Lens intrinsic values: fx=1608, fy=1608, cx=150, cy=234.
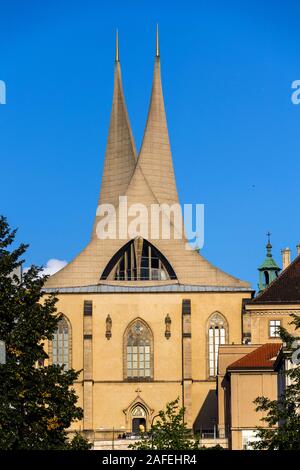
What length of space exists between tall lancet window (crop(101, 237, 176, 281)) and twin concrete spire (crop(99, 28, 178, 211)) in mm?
5126

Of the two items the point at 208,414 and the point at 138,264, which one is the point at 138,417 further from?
the point at 138,264

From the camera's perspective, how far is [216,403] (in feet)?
307

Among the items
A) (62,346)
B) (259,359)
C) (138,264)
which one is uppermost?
(138,264)

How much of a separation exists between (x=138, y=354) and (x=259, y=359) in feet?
66.0

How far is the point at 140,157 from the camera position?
4151 inches

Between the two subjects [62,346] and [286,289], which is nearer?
[286,289]

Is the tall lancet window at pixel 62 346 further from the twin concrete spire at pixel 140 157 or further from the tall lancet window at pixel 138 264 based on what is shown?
the twin concrete spire at pixel 140 157

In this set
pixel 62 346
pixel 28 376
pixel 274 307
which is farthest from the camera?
pixel 62 346

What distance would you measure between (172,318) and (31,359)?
171 ft

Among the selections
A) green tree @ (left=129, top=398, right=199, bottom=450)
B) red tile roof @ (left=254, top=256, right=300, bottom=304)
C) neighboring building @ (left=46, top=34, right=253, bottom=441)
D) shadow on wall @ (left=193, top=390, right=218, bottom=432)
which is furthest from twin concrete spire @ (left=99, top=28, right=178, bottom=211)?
green tree @ (left=129, top=398, right=199, bottom=450)

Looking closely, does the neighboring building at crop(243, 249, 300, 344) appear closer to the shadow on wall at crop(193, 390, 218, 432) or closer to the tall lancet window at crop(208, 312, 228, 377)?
the tall lancet window at crop(208, 312, 228, 377)

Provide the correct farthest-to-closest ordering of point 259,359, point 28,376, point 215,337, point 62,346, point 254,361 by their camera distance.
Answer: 1. point 62,346
2. point 215,337
3. point 259,359
4. point 254,361
5. point 28,376

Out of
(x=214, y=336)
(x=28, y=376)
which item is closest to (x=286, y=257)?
(x=214, y=336)
